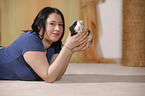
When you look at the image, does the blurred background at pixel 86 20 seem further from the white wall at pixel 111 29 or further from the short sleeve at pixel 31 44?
the short sleeve at pixel 31 44

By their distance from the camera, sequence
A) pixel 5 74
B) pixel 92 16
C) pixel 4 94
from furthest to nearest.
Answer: pixel 92 16 < pixel 5 74 < pixel 4 94

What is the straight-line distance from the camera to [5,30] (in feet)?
9.59

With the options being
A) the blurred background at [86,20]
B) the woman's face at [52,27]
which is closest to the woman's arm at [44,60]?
the woman's face at [52,27]

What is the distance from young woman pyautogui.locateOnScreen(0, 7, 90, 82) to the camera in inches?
46.1

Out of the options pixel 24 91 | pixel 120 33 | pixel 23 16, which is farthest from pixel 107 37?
pixel 24 91

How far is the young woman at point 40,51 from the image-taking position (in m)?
1.17

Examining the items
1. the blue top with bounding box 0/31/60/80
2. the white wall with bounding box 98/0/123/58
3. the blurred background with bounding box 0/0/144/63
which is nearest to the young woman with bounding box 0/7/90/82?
the blue top with bounding box 0/31/60/80

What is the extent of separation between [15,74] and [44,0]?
1814 millimetres

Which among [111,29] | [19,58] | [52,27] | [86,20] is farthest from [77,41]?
[111,29]

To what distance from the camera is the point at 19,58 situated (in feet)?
4.17

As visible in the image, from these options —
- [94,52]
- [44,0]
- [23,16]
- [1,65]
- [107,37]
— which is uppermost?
[44,0]

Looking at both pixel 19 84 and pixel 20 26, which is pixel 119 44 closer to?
pixel 20 26

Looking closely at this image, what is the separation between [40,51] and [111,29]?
192 centimetres

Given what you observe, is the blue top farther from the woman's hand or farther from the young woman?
the woman's hand
